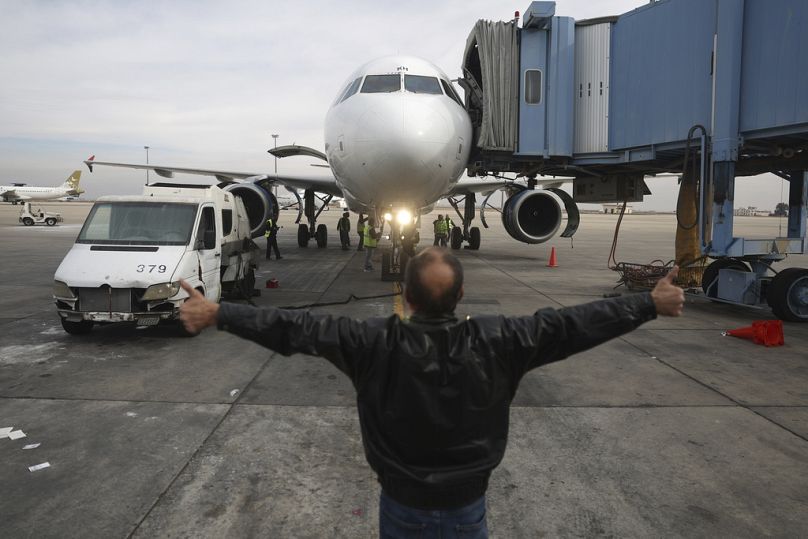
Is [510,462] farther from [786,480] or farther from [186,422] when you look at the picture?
[186,422]

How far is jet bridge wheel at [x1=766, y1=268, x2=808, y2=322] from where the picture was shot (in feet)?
28.8

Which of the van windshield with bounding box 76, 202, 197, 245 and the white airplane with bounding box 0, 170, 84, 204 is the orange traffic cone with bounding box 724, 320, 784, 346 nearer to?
the van windshield with bounding box 76, 202, 197, 245

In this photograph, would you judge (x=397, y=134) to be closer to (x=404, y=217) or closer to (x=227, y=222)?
(x=404, y=217)

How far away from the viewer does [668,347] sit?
7297 millimetres

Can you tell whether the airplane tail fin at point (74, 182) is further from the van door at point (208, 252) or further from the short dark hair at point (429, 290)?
the short dark hair at point (429, 290)

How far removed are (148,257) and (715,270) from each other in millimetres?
9383

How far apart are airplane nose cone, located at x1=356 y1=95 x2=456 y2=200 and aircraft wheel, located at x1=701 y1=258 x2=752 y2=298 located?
5175 mm

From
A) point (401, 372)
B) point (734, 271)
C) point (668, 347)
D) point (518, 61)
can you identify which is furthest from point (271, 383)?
point (518, 61)

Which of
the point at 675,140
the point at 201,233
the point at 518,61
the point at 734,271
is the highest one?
the point at 518,61

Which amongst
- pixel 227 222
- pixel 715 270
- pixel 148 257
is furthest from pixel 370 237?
pixel 715 270

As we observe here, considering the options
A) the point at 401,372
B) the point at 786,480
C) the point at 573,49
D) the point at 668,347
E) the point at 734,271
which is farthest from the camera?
the point at 573,49

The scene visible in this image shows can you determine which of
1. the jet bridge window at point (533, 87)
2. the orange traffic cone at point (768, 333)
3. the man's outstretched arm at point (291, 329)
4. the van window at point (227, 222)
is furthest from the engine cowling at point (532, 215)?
the man's outstretched arm at point (291, 329)

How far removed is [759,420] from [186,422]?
477 cm

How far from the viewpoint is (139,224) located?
8250 mm
